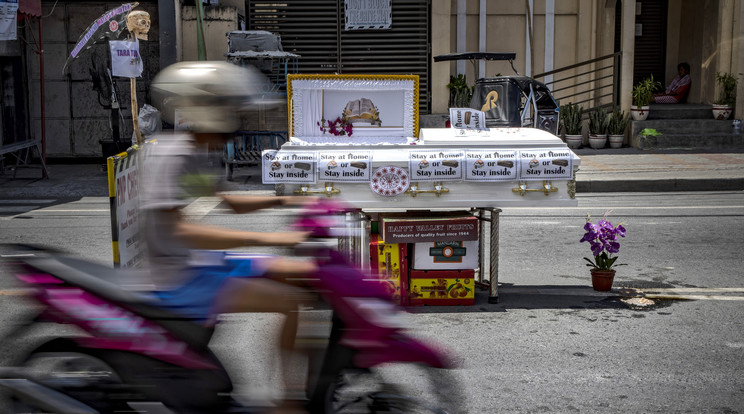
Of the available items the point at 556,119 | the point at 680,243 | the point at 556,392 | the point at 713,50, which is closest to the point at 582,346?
the point at 556,392

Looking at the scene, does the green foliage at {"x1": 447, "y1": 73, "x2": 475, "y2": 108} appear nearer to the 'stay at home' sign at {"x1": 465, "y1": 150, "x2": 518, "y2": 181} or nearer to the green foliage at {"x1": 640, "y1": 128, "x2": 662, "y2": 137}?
the green foliage at {"x1": 640, "y1": 128, "x2": 662, "y2": 137}

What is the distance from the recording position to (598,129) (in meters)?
18.5

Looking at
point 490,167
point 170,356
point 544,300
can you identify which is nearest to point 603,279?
point 544,300

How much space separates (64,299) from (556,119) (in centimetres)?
1269

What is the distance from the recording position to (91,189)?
46.3 ft

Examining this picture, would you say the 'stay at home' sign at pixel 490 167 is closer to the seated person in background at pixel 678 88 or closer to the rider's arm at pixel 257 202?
the rider's arm at pixel 257 202

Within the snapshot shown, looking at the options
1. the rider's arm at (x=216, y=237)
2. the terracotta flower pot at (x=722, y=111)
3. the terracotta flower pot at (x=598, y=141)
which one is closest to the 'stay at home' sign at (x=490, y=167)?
the rider's arm at (x=216, y=237)

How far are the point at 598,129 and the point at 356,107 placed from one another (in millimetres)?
11805

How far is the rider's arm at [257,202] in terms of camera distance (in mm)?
4445

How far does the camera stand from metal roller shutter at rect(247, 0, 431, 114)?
1909cm

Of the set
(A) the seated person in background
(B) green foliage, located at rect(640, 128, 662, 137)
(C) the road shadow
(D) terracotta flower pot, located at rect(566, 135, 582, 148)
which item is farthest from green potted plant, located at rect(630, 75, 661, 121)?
(C) the road shadow

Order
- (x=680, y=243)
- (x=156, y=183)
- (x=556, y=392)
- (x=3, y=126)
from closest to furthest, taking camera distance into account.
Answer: (x=156, y=183), (x=556, y=392), (x=680, y=243), (x=3, y=126)

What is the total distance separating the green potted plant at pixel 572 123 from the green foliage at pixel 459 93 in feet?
7.15

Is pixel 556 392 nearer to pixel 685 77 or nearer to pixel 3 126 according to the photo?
pixel 3 126
